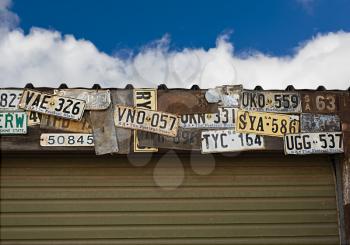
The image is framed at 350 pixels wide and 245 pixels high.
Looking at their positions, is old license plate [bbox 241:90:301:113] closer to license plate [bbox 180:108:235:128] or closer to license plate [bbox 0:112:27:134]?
license plate [bbox 180:108:235:128]

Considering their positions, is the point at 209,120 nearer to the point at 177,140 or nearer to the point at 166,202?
the point at 177,140

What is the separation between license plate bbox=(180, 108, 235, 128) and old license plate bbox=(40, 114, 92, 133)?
1323mm

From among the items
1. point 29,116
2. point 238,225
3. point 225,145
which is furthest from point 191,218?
point 29,116

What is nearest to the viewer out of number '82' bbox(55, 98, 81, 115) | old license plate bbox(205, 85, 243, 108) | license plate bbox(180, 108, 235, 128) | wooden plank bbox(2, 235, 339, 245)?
wooden plank bbox(2, 235, 339, 245)

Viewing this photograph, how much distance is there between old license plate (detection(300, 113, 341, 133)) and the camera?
24.4 ft

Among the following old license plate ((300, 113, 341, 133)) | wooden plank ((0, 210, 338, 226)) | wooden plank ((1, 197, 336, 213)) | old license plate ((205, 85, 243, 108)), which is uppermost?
old license plate ((205, 85, 243, 108))

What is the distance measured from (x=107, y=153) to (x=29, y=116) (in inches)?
46.1

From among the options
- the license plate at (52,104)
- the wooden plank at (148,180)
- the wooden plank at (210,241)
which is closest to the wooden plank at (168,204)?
the wooden plank at (148,180)

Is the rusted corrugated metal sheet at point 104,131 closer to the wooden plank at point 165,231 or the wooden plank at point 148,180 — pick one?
the wooden plank at point 148,180

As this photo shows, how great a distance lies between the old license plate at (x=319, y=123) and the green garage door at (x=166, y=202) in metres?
0.56

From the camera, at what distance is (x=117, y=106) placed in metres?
7.28

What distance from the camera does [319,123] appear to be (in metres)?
7.45

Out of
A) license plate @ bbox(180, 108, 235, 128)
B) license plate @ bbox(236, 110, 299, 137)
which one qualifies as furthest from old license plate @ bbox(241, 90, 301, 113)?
license plate @ bbox(180, 108, 235, 128)

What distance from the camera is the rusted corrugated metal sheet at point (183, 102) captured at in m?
7.34
